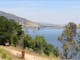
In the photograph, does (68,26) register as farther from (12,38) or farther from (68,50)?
(12,38)

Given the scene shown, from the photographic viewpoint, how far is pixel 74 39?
42.3 metres

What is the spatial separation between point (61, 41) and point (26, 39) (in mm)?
8166

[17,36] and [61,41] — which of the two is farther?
[17,36]

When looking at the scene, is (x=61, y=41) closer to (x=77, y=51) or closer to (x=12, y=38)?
(x=77, y=51)

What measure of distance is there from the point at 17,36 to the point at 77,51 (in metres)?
9.24

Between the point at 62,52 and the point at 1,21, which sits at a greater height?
the point at 1,21

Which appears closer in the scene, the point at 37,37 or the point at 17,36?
the point at 17,36

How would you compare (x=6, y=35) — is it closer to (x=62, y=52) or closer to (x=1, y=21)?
(x=1, y=21)

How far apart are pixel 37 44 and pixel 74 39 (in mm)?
6124

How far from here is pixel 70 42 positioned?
4147 cm

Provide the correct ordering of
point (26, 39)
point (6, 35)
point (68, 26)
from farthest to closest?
1. point (26, 39)
2. point (68, 26)
3. point (6, 35)

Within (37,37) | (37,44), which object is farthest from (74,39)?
(37,37)

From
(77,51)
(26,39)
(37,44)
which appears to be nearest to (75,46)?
(77,51)

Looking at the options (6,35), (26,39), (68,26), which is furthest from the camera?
(26,39)
